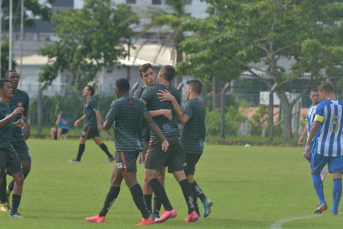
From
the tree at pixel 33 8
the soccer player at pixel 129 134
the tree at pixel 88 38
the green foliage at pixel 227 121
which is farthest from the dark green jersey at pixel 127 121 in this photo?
the tree at pixel 33 8

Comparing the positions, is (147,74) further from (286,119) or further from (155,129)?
(286,119)

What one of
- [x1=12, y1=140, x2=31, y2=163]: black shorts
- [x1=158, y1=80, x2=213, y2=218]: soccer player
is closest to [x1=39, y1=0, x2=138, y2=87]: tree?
[x1=12, y1=140, x2=31, y2=163]: black shorts

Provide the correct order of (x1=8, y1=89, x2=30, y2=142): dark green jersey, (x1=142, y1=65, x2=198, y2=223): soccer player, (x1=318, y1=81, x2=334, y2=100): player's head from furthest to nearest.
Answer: (x1=318, y1=81, x2=334, y2=100): player's head, (x1=8, y1=89, x2=30, y2=142): dark green jersey, (x1=142, y1=65, x2=198, y2=223): soccer player

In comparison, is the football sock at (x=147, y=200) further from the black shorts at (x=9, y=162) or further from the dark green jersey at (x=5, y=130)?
the dark green jersey at (x=5, y=130)

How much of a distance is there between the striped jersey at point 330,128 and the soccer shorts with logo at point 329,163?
0.08 metres

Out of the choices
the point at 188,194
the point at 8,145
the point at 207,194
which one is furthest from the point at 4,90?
the point at 207,194

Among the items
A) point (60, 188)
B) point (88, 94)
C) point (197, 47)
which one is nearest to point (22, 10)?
point (197, 47)

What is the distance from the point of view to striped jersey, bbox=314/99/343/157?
30.8 feet

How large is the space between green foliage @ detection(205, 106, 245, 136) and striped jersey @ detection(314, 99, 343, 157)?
19181 millimetres

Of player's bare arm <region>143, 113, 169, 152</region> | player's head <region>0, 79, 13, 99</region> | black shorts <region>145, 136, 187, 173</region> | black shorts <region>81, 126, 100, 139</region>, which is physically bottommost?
black shorts <region>81, 126, 100, 139</region>

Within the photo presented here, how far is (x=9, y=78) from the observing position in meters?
9.16

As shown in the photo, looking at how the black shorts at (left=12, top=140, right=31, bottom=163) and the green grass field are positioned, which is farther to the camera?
Result: the black shorts at (left=12, top=140, right=31, bottom=163)

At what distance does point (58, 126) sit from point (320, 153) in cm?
2390

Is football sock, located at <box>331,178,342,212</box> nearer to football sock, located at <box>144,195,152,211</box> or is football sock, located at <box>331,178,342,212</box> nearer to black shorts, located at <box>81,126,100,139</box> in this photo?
Result: football sock, located at <box>144,195,152,211</box>
